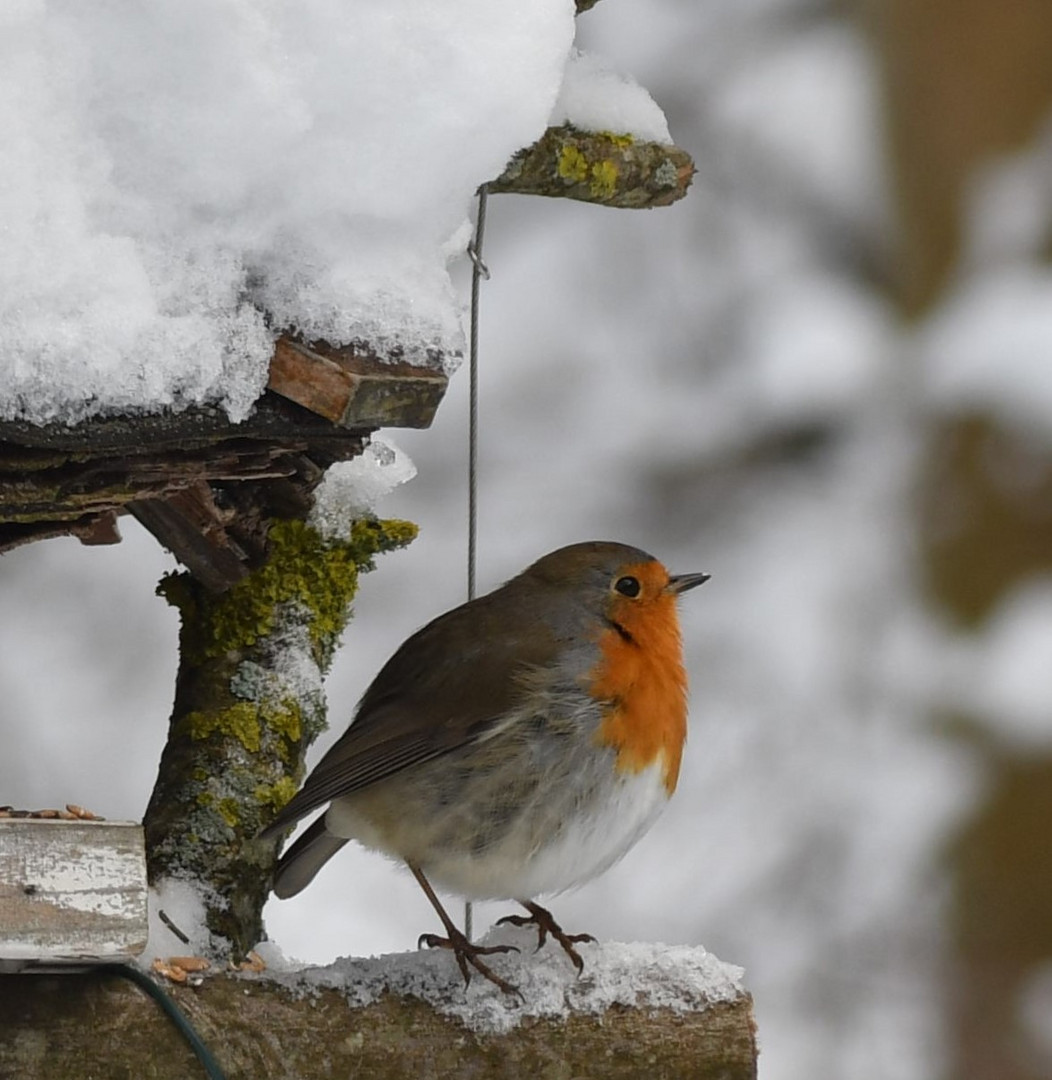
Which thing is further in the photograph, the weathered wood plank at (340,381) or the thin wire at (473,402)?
the thin wire at (473,402)

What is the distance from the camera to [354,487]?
250 centimetres

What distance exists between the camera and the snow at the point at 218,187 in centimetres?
154

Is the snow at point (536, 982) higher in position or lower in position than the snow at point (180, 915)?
higher

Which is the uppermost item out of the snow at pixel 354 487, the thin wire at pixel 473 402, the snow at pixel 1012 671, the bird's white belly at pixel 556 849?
the thin wire at pixel 473 402

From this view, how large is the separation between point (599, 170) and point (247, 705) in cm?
83

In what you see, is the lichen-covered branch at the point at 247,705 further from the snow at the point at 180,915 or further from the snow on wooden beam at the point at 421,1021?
the snow on wooden beam at the point at 421,1021

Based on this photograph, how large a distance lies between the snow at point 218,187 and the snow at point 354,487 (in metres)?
0.74

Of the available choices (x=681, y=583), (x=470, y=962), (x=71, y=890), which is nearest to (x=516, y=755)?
(x=470, y=962)

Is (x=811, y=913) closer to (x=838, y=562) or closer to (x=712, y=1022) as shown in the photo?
(x=838, y=562)

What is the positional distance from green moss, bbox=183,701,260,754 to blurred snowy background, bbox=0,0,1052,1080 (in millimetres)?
1930

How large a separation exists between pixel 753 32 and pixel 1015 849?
2.49m

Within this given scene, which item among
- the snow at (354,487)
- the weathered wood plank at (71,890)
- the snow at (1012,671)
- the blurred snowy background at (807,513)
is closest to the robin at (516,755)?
the snow at (354,487)

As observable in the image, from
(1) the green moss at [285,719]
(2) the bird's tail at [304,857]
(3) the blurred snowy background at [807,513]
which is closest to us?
(2) the bird's tail at [304,857]

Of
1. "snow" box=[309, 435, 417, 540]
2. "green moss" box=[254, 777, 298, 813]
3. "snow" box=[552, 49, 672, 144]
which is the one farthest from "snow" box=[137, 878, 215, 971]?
"snow" box=[552, 49, 672, 144]
